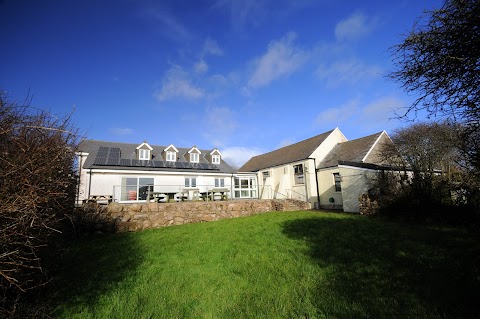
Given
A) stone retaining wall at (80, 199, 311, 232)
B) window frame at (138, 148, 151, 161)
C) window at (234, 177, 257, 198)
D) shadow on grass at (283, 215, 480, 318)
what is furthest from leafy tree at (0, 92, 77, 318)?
window frame at (138, 148, 151, 161)

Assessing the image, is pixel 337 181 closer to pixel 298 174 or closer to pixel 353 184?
pixel 353 184

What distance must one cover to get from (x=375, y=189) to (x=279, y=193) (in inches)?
394

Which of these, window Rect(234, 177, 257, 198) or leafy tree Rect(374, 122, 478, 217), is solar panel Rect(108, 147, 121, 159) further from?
leafy tree Rect(374, 122, 478, 217)

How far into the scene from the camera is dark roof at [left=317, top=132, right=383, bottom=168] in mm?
20094

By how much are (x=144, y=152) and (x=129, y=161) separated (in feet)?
7.34

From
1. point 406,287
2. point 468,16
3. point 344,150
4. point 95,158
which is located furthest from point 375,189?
point 95,158

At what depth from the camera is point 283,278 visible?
5.32 meters

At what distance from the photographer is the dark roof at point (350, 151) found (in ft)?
65.9

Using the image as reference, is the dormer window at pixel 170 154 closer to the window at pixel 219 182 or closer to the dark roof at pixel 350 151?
the window at pixel 219 182

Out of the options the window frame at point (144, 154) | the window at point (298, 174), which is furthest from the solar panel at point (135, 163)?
the window at point (298, 174)

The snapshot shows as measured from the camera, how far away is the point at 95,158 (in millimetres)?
20094

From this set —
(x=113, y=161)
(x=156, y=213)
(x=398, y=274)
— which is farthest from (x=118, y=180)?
(x=398, y=274)

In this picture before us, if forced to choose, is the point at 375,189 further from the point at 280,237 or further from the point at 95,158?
the point at 95,158

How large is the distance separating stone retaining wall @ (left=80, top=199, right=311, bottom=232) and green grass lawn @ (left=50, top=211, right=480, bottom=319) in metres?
3.29
